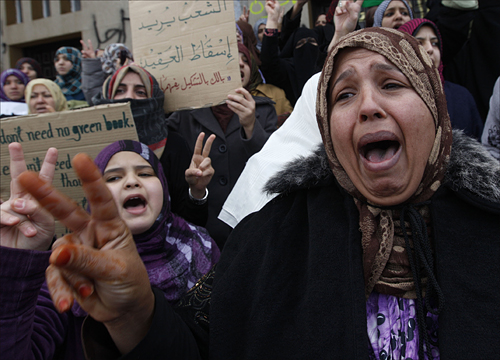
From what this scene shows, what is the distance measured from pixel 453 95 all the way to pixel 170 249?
2438mm

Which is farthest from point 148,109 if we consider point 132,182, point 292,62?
point 292,62

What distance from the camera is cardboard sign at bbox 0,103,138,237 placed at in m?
2.30

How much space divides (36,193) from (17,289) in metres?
0.47

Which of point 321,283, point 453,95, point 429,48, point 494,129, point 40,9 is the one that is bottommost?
point 321,283

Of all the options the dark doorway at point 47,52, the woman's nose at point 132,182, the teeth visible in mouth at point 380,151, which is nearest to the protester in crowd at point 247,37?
the woman's nose at point 132,182

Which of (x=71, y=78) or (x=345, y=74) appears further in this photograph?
(x=71, y=78)

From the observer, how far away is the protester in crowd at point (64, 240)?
1.16 meters

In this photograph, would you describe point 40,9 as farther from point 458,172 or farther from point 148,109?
point 458,172

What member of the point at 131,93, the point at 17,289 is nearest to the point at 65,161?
the point at 131,93

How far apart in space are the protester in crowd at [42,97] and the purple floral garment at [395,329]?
323cm

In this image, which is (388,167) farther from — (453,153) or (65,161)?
(65,161)

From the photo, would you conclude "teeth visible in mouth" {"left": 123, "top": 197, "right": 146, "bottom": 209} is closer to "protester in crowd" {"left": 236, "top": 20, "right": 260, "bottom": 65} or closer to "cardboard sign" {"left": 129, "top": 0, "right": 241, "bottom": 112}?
"cardboard sign" {"left": 129, "top": 0, "right": 241, "bottom": 112}

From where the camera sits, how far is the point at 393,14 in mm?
3314

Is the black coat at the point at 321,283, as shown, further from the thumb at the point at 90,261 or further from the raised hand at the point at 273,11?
the raised hand at the point at 273,11
